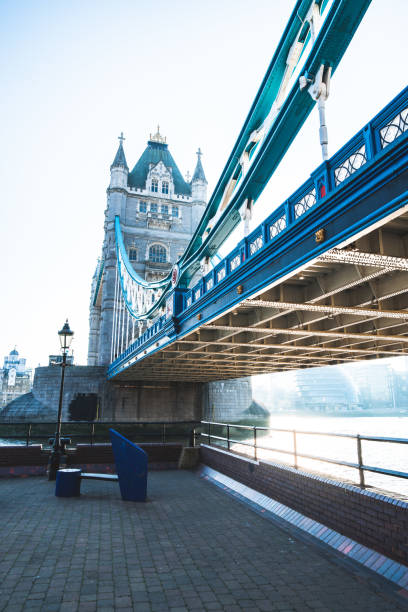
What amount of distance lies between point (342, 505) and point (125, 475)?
454cm

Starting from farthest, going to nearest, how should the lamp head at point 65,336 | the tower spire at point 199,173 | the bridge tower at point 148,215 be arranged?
1. the tower spire at point 199,173
2. the bridge tower at point 148,215
3. the lamp head at point 65,336

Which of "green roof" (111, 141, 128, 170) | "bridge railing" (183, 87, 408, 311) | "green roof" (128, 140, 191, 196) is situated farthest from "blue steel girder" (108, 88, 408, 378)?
"green roof" (128, 140, 191, 196)

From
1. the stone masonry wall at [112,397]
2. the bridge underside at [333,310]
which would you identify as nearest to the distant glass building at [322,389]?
the stone masonry wall at [112,397]

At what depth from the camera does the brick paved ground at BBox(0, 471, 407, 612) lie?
418 centimetres

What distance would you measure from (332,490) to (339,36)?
8.10 m

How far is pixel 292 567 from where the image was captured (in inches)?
201

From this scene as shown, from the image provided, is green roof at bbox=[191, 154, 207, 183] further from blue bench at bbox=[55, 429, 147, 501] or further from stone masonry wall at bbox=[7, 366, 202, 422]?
blue bench at bbox=[55, 429, 147, 501]

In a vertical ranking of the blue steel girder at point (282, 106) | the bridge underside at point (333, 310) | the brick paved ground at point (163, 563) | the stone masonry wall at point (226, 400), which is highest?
the blue steel girder at point (282, 106)

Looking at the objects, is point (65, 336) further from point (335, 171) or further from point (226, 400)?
point (226, 400)

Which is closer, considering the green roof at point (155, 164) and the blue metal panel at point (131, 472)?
the blue metal panel at point (131, 472)

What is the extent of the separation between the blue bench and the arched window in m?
47.9

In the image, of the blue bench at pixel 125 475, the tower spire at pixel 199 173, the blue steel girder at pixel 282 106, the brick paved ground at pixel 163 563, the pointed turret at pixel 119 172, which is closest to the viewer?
the brick paved ground at pixel 163 563

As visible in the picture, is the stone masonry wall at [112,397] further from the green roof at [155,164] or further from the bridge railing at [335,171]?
the bridge railing at [335,171]

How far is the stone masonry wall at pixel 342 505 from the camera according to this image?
4934mm
